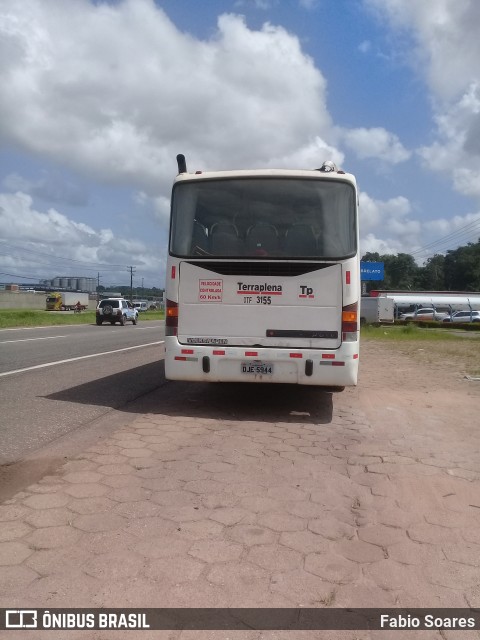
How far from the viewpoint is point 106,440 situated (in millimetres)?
5824

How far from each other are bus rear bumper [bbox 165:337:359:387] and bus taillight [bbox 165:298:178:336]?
92 mm

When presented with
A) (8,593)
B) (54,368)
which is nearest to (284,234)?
(8,593)

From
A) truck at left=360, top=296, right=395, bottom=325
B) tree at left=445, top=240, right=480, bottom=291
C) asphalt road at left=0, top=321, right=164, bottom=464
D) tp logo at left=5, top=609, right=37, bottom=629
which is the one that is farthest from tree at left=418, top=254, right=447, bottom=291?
tp logo at left=5, top=609, right=37, bottom=629

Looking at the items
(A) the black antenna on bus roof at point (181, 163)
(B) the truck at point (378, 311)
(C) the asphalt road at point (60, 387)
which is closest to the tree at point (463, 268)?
(B) the truck at point (378, 311)

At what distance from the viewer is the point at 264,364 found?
279 inches

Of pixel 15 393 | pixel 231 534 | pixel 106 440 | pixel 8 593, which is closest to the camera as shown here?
pixel 8 593

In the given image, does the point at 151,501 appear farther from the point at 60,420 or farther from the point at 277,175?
the point at 277,175

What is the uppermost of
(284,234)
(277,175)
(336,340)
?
(277,175)

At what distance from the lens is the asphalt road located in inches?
242

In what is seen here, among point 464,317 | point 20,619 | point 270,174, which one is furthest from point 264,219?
point 464,317

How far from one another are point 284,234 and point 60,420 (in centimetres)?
356

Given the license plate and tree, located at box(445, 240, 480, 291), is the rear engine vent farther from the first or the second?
tree, located at box(445, 240, 480, 291)

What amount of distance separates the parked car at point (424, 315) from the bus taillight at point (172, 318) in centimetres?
5160

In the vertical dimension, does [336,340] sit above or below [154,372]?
above
